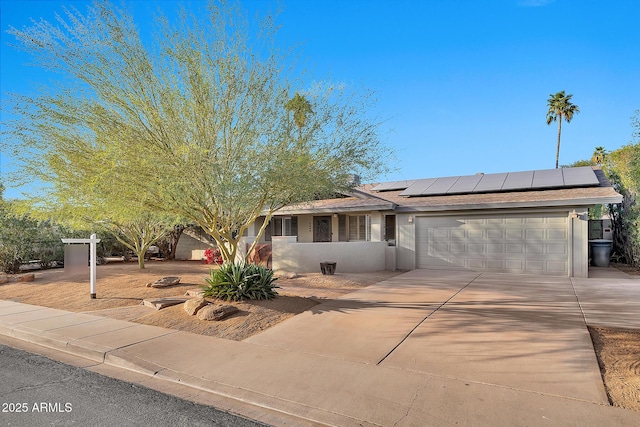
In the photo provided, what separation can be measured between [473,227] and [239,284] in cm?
1014

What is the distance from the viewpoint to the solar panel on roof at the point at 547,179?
14.5 metres

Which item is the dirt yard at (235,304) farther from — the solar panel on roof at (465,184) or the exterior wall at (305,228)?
the exterior wall at (305,228)

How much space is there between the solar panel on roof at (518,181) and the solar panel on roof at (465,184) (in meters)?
1.27

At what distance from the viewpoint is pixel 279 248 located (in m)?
14.3

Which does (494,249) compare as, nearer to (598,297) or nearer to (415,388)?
(598,297)

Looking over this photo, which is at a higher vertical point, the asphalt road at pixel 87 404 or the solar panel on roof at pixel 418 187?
the solar panel on roof at pixel 418 187

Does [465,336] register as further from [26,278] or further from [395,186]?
[395,186]

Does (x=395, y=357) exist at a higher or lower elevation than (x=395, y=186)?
lower

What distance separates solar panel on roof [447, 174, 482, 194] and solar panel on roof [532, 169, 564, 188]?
2351 mm

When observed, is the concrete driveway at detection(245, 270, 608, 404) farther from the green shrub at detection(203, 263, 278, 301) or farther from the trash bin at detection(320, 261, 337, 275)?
the trash bin at detection(320, 261, 337, 275)

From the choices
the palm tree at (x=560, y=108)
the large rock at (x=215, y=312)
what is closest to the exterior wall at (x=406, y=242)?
the large rock at (x=215, y=312)

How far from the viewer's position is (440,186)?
680 inches

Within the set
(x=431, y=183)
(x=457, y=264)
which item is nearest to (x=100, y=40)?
(x=457, y=264)

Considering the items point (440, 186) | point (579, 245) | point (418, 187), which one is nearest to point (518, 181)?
point (440, 186)
